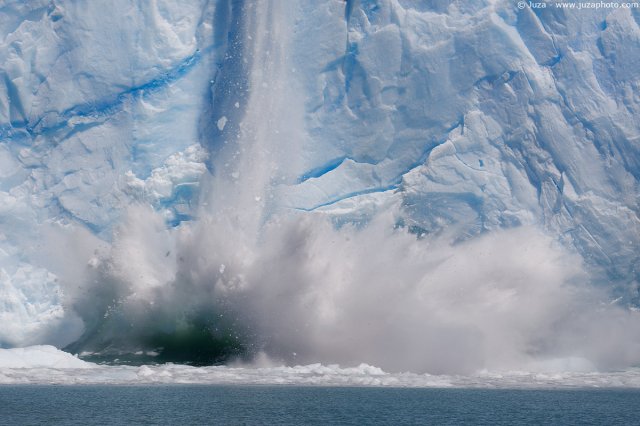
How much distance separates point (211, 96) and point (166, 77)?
2957 mm

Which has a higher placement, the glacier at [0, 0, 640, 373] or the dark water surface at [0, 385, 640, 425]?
the glacier at [0, 0, 640, 373]

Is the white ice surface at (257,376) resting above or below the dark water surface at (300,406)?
above

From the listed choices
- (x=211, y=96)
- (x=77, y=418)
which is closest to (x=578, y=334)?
(x=211, y=96)

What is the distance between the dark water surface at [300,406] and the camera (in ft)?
137

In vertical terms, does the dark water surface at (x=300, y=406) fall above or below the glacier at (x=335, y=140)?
below

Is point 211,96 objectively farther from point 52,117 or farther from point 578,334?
point 578,334

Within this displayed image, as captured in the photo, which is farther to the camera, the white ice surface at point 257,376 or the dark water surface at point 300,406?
the white ice surface at point 257,376

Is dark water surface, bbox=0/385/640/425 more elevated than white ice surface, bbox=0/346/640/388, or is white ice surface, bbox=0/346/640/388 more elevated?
white ice surface, bbox=0/346/640/388

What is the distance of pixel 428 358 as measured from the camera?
55625 mm

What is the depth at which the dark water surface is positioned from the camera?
137ft

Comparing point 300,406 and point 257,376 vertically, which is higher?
point 257,376

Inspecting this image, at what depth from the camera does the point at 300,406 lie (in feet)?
156

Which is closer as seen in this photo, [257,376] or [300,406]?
[300,406]

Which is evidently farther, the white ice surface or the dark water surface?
the white ice surface
